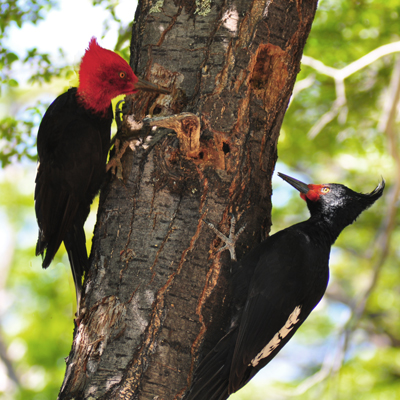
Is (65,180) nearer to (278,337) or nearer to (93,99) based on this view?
(93,99)

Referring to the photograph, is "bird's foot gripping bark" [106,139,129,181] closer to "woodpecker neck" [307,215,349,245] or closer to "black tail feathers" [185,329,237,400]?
"black tail feathers" [185,329,237,400]

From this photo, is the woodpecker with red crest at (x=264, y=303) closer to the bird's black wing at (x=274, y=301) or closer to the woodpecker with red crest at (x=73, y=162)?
the bird's black wing at (x=274, y=301)

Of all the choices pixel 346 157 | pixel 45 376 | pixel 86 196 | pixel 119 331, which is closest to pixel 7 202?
pixel 45 376

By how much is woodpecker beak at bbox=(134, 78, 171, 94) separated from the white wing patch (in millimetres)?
1362

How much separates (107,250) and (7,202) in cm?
1134

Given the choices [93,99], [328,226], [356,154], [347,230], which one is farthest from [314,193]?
[347,230]

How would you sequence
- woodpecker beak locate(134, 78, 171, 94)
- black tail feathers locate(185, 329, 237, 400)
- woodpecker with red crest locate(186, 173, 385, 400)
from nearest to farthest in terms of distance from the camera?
black tail feathers locate(185, 329, 237, 400), woodpecker with red crest locate(186, 173, 385, 400), woodpecker beak locate(134, 78, 171, 94)

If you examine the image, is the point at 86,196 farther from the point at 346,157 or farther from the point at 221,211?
the point at 346,157

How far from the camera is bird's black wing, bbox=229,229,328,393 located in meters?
2.07

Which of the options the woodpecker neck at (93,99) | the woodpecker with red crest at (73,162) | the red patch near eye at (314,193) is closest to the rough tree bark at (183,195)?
the woodpecker with red crest at (73,162)

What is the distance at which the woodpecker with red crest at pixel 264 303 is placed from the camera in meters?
1.97

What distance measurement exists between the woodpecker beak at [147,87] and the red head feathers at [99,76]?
30 cm

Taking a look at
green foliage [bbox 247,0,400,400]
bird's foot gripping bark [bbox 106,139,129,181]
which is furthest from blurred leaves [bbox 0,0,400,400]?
bird's foot gripping bark [bbox 106,139,129,181]

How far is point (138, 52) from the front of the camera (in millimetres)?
2432
